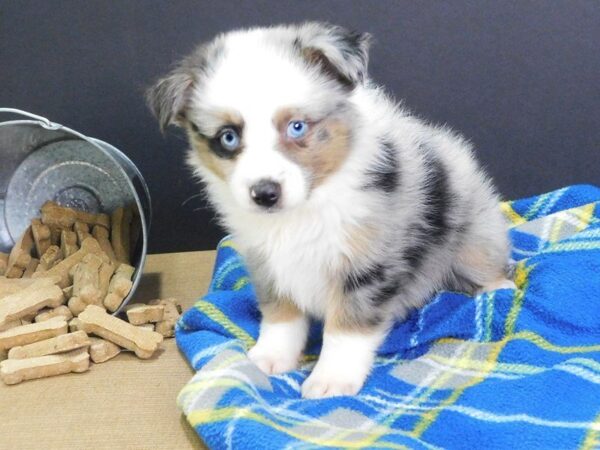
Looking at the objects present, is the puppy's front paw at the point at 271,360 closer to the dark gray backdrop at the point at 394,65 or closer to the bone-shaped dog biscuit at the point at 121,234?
the bone-shaped dog biscuit at the point at 121,234

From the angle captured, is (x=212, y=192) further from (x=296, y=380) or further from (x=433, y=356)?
(x=433, y=356)

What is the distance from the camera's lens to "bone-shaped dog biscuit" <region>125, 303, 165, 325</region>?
2.88 metres

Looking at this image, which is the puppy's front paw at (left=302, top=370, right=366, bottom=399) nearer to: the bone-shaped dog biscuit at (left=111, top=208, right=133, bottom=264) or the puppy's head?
the puppy's head

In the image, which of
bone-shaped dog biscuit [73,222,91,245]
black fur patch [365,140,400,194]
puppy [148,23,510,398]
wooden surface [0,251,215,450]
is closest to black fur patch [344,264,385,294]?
puppy [148,23,510,398]

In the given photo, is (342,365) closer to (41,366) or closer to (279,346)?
(279,346)

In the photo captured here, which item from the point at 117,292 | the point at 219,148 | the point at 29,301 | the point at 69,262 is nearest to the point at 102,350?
the point at 117,292

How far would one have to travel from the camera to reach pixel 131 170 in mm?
3160

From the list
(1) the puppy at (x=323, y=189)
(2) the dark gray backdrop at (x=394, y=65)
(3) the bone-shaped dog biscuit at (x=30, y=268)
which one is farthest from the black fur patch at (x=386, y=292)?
(3) the bone-shaped dog biscuit at (x=30, y=268)

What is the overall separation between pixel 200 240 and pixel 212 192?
60.6 inches

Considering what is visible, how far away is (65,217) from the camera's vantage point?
336 centimetres

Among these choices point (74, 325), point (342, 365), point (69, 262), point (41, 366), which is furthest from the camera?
point (69, 262)

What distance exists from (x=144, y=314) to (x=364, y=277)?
1.06 metres

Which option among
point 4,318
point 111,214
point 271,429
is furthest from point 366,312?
point 111,214

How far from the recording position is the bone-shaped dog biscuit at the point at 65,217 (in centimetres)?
335
